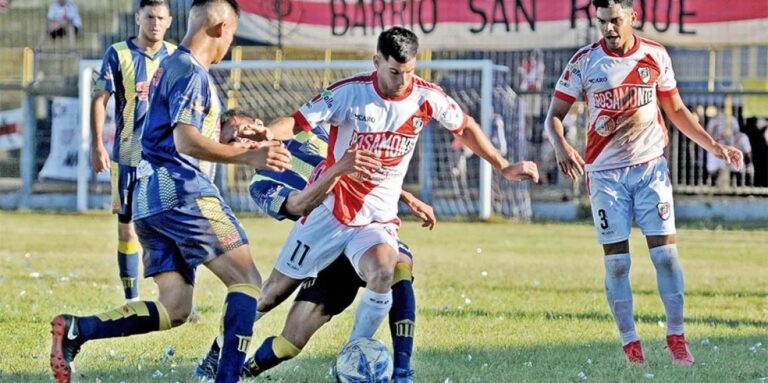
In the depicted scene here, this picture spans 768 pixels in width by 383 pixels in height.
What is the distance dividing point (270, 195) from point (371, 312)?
37.5 inches

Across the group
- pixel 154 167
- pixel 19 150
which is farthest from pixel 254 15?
pixel 154 167

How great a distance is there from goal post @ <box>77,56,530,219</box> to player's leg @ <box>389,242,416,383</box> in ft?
44.2

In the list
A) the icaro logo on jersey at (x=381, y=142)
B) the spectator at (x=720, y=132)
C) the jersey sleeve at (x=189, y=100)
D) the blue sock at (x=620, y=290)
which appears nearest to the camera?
the jersey sleeve at (x=189, y=100)

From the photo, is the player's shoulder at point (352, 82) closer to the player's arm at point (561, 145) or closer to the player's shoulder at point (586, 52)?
the player's arm at point (561, 145)

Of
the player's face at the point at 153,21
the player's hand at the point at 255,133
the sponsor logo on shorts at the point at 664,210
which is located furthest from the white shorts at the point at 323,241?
the player's face at the point at 153,21

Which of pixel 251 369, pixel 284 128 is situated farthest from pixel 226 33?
pixel 251 369

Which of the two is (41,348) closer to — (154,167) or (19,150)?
(154,167)

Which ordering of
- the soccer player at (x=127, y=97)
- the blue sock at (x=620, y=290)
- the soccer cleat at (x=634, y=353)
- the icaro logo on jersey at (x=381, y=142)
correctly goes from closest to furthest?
the icaro logo on jersey at (x=381, y=142) → the soccer cleat at (x=634, y=353) → the blue sock at (x=620, y=290) → the soccer player at (x=127, y=97)

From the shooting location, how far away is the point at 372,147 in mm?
6949

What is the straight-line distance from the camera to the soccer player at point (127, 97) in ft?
30.2

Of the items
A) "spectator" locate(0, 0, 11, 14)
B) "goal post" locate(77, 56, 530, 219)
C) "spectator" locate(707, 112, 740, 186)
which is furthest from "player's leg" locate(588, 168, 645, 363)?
"spectator" locate(0, 0, 11, 14)

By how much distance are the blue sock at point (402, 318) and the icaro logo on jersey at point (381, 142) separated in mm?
588

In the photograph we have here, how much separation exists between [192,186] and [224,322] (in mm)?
618

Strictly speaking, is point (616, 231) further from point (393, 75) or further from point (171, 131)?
point (171, 131)
